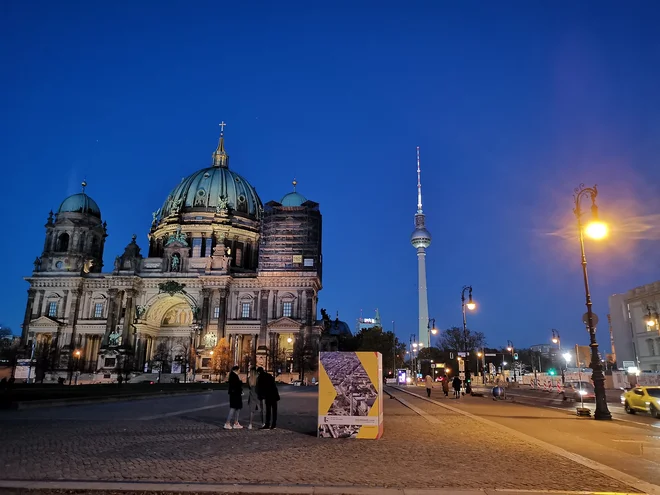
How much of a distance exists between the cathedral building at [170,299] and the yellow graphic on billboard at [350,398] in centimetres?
7344

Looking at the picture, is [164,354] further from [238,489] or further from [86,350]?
[238,489]

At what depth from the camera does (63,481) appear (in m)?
8.14

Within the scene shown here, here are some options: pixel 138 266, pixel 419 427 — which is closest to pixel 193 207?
pixel 138 266

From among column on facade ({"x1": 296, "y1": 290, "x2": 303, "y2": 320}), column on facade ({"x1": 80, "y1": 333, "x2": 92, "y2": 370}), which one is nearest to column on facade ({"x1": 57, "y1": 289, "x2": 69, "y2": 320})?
column on facade ({"x1": 80, "y1": 333, "x2": 92, "y2": 370})

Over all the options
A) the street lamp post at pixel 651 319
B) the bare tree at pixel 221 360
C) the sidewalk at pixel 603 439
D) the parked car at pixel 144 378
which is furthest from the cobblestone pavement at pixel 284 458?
the parked car at pixel 144 378

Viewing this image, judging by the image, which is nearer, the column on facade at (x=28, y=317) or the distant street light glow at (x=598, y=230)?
the distant street light glow at (x=598, y=230)

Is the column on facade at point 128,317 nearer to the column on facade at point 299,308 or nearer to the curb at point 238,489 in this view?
the column on facade at point 299,308

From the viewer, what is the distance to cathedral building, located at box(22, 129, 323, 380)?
90.8m

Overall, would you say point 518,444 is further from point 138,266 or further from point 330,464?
point 138,266

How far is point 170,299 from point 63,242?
24.2m

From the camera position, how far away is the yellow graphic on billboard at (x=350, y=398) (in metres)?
14.0

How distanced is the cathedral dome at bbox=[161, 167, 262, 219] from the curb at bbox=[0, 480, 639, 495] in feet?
346

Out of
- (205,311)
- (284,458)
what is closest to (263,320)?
(205,311)

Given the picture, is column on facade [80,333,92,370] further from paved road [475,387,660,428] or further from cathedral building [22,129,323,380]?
paved road [475,387,660,428]
